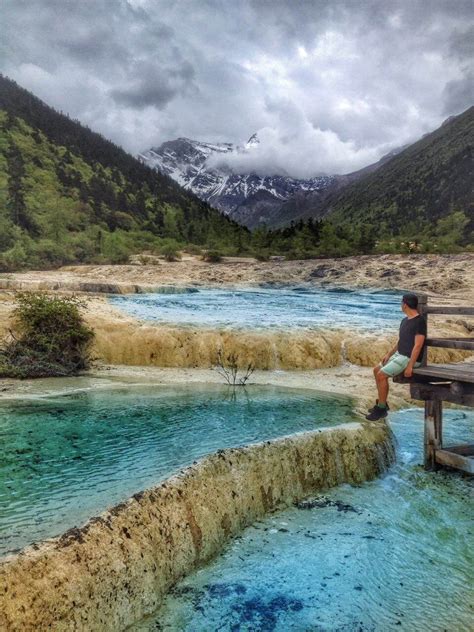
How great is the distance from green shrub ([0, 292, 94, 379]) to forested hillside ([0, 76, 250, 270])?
28310mm

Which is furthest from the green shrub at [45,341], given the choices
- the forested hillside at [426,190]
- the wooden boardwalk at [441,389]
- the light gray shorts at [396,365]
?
the forested hillside at [426,190]

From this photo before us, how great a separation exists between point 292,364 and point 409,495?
8674 millimetres

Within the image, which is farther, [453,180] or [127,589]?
[453,180]

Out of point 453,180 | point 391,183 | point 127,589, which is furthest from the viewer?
point 391,183

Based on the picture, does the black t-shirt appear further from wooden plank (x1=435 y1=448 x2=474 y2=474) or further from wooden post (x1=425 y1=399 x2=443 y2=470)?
wooden plank (x1=435 y1=448 x2=474 y2=474)

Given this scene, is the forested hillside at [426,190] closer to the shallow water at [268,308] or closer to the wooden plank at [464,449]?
the shallow water at [268,308]

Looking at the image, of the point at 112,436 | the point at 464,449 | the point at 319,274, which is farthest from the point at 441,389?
the point at 319,274

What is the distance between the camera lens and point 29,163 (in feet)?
306

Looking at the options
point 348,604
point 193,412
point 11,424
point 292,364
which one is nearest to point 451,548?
point 348,604

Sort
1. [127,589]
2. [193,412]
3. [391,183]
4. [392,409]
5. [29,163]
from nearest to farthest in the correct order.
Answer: [127,589]
[193,412]
[392,409]
[29,163]
[391,183]

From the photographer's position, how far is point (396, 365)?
8609mm

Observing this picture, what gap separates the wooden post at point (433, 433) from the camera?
908 cm

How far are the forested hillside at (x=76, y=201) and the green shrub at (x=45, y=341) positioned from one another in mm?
28310

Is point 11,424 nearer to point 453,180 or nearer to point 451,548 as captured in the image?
point 451,548
